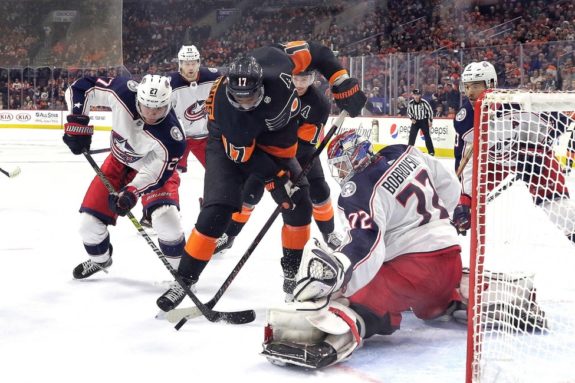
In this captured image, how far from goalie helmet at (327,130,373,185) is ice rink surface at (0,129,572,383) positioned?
559 mm

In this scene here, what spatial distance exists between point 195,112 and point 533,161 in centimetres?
234

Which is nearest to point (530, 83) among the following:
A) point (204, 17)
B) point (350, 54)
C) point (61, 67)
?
point (350, 54)

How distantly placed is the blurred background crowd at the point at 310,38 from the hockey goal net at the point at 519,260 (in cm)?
557

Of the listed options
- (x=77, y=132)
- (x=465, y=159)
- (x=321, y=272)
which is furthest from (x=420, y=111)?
(x=321, y=272)

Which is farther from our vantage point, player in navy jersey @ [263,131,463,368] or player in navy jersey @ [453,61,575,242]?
player in navy jersey @ [453,61,575,242]

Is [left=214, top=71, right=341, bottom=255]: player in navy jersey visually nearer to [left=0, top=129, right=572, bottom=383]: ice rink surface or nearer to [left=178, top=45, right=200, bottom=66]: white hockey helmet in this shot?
[left=0, top=129, right=572, bottom=383]: ice rink surface

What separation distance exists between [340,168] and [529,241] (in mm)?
1737

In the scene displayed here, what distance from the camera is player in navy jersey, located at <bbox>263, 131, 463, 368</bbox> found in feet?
7.16

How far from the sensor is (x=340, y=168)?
8.00 ft

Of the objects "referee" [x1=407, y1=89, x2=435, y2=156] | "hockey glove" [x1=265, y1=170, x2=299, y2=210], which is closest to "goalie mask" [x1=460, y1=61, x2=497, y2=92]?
"hockey glove" [x1=265, y1=170, x2=299, y2=210]

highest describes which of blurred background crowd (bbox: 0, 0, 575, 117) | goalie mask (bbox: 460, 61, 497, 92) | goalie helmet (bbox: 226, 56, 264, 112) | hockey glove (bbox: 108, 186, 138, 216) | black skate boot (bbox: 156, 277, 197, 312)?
blurred background crowd (bbox: 0, 0, 575, 117)

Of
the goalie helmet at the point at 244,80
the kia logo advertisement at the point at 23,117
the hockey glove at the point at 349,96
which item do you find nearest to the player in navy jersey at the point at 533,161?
the hockey glove at the point at 349,96

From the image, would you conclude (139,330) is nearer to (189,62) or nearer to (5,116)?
(189,62)

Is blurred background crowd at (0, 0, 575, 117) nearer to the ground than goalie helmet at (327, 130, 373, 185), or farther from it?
farther from it
